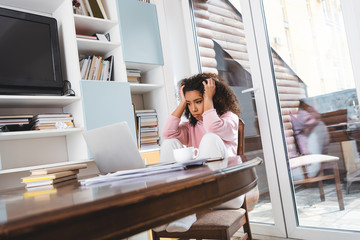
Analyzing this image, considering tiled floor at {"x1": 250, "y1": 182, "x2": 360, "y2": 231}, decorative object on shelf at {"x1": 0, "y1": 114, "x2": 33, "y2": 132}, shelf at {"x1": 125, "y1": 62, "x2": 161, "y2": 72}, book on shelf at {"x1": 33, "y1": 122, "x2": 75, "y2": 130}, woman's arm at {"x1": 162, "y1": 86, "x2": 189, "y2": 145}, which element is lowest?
tiled floor at {"x1": 250, "y1": 182, "x2": 360, "y2": 231}

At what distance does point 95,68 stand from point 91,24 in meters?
0.38

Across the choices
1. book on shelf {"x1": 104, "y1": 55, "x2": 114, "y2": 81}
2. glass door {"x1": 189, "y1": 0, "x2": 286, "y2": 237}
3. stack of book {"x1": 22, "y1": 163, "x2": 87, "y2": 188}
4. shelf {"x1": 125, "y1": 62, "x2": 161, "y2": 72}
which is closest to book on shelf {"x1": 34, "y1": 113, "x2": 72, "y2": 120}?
book on shelf {"x1": 104, "y1": 55, "x2": 114, "y2": 81}

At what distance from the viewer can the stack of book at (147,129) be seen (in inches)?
106

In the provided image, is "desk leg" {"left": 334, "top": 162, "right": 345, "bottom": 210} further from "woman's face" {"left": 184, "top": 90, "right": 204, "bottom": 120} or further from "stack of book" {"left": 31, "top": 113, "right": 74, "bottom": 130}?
"stack of book" {"left": 31, "top": 113, "right": 74, "bottom": 130}

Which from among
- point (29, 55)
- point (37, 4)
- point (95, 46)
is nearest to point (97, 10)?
point (95, 46)

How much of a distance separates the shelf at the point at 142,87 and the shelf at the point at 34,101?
0.56 meters

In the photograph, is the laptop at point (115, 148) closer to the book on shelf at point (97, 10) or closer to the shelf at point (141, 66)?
the shelf at point (141, 66)

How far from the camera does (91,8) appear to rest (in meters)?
2.64

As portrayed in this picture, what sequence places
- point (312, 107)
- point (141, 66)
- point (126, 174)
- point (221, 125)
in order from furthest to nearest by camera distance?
point (141, 66) → point (312, 107) → point (221, 125) → point (126, 174)

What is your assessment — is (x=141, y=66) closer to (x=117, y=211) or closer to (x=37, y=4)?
(x=37, y=4)

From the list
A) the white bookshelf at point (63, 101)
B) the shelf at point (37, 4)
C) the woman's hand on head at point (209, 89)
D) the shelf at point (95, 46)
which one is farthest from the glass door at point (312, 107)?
the shelf at point (37, 4)

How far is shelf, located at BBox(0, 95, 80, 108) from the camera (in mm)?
2064

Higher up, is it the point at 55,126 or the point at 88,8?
the point at 88,8

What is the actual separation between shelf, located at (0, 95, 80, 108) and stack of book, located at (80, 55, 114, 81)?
10.5 inches
